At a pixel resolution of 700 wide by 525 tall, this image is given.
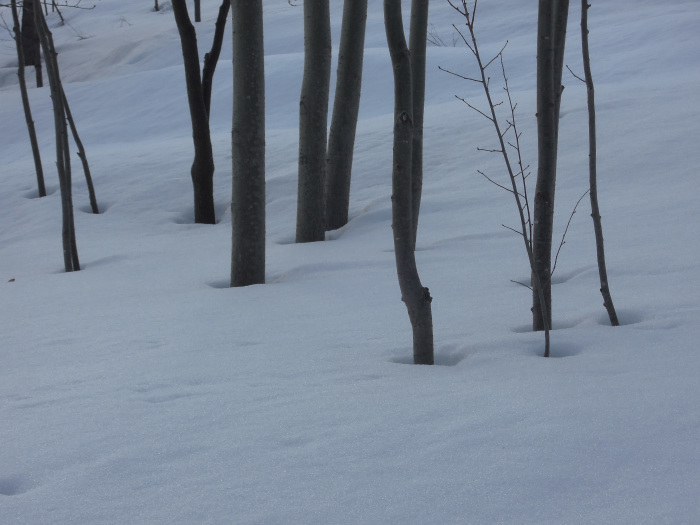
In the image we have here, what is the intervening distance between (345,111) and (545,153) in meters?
4.22

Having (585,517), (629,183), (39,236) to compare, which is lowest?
(39,236)

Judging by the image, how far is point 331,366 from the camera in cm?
288

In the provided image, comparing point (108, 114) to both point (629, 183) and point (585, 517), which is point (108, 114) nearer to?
point (629, 183)

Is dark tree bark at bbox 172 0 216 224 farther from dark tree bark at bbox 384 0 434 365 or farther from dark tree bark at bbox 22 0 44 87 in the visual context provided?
dark tree bark at bbox 22 0 44 87

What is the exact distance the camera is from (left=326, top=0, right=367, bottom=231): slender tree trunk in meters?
6.87

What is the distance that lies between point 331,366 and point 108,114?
13.9 m

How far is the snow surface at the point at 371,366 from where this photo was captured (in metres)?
1.77

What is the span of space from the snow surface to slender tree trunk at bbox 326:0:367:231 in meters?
0.30

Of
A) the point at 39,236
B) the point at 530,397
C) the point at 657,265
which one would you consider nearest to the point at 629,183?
the point at 657,265

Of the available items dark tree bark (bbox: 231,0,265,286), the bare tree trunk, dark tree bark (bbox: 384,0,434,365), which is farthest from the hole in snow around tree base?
the bare tree trunk

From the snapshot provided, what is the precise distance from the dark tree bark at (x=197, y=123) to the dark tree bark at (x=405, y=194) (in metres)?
5.93

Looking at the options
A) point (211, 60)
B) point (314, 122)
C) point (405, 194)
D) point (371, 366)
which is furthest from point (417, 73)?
point (211, 60)

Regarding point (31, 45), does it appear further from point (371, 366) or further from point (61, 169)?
point (371, 366)

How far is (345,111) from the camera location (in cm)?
714
